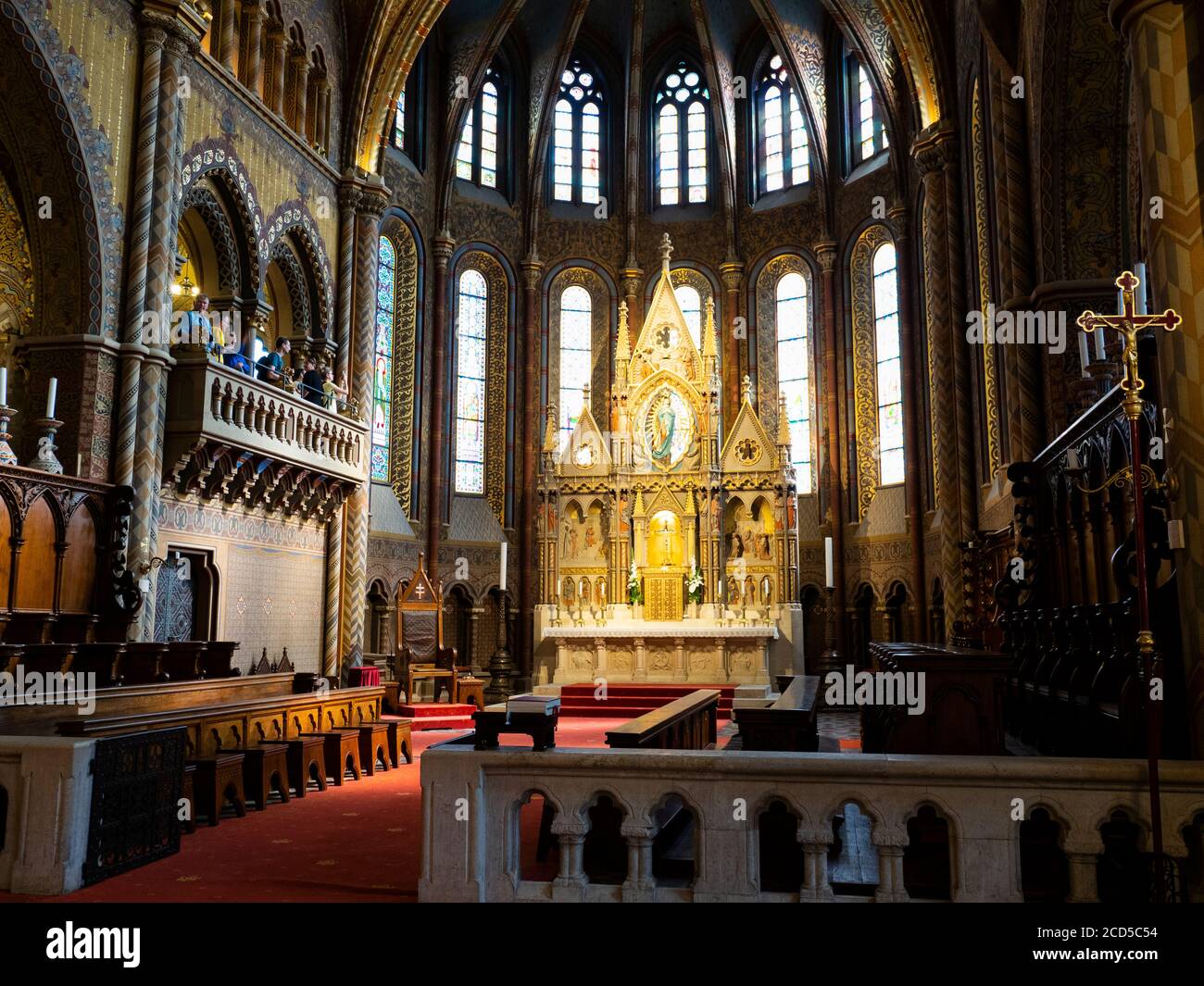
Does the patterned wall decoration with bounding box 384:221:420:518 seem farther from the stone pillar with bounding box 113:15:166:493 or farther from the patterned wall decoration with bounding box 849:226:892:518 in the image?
the patterned wall decoration with bounding box 849:226:892:518

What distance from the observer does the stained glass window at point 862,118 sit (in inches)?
853

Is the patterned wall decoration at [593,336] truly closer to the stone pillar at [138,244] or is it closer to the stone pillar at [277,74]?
the stone pillar at [277,74]

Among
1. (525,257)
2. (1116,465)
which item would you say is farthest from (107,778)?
(525,257)

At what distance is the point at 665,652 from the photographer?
62.1 ft

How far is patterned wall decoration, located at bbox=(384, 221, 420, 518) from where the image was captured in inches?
839

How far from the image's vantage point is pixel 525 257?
2348 cm

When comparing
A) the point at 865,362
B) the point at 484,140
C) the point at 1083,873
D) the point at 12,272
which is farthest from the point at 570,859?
the point at 484,140

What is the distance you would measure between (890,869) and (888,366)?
58.2 ft

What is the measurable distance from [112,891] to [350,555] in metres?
12.9

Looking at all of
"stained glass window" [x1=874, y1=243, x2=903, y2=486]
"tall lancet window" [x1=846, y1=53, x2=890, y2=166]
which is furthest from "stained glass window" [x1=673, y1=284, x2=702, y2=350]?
"tall lancet window" [x1=846, y1=53, x2=890, y2=166]

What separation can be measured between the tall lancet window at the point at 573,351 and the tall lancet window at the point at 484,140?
3176mm

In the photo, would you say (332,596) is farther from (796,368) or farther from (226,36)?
(796,368)

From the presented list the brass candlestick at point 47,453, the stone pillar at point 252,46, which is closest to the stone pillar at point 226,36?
the stone pillar at point 252,46
